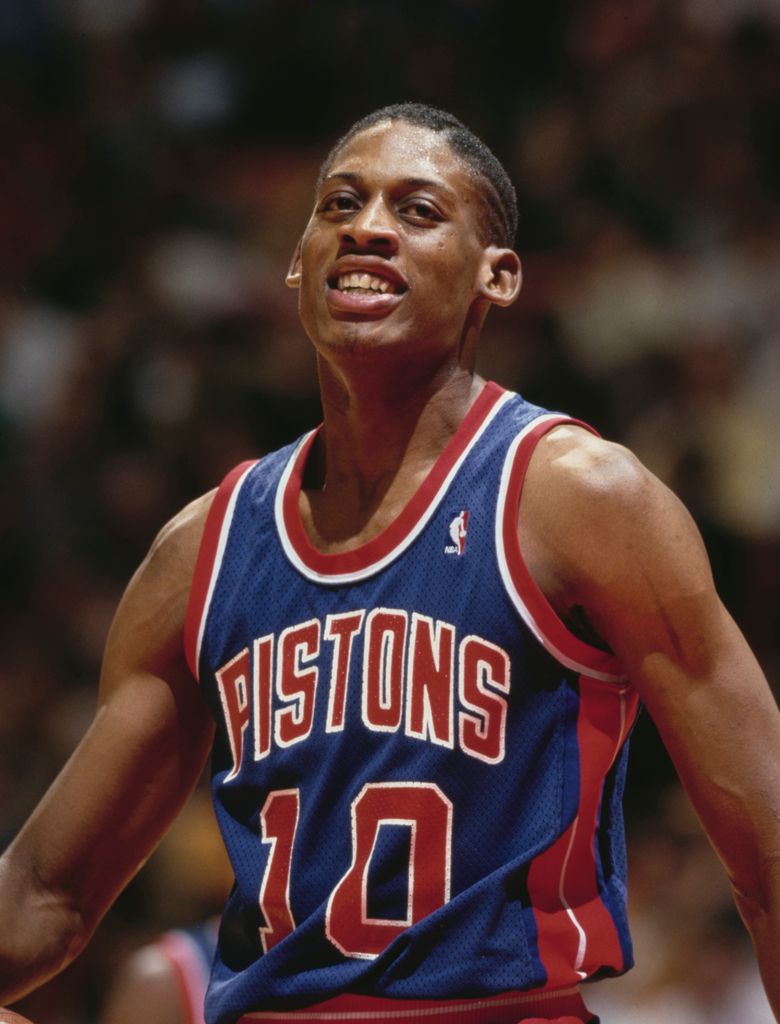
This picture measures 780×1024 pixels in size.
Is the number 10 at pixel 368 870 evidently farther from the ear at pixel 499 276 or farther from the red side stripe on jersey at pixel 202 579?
the ear at pixel 499 276

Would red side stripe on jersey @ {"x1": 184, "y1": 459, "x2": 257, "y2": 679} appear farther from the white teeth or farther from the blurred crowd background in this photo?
the blurred crowd background

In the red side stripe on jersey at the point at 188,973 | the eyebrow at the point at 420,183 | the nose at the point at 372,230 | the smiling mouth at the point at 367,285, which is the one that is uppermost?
the eyebrow at the point at 420,183

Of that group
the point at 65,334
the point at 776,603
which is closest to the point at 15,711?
the point at 65,334

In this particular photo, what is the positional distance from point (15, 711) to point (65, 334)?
180cm

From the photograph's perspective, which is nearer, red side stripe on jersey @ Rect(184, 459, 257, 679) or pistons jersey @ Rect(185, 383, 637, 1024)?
pistons jersey @ Rect(185, 383, 637, 1024)

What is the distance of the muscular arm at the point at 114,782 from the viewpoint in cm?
288

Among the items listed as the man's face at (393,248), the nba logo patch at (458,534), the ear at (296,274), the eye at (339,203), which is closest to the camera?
the nba logo patch at (458,534)

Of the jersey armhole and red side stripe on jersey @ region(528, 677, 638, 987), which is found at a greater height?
the jersey armhole

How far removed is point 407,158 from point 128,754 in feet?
3.61

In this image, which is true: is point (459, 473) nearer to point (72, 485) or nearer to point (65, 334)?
point (72, 485)

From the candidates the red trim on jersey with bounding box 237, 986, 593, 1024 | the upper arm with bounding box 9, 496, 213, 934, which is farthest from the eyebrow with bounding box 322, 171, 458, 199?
the red trim on jersey with bounding box 237, 986, 593, 1024

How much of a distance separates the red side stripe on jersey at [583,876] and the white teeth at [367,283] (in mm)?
702

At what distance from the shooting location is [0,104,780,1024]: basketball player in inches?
96.1

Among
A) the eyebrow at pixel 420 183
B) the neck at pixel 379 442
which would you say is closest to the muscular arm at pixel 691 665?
the neck at pixel 379 442
